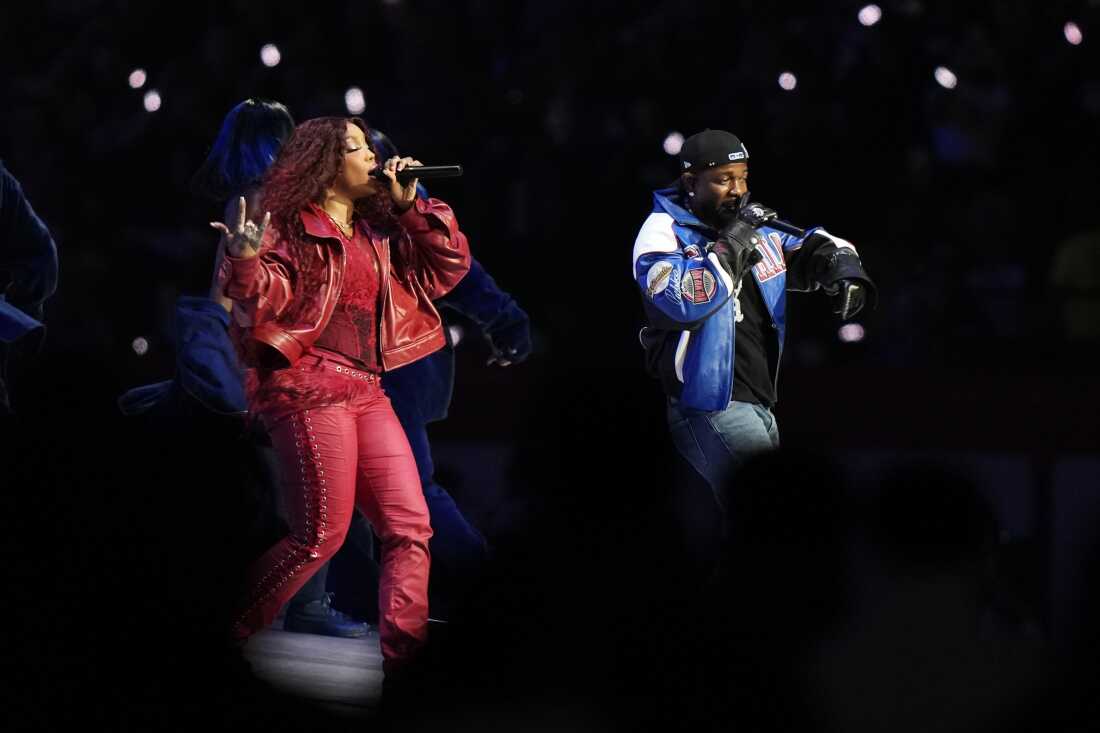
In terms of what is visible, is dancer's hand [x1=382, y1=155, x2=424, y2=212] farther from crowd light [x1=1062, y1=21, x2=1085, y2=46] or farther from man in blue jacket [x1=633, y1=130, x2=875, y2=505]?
crowd light [x1=1062, y1=21, x2=1085, y2=46]

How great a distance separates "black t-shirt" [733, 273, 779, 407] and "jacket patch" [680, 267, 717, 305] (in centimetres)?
26

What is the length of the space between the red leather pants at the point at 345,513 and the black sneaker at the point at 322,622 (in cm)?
62

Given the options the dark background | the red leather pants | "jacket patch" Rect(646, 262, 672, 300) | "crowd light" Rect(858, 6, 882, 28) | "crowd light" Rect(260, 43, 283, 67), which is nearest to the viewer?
the red leather pants

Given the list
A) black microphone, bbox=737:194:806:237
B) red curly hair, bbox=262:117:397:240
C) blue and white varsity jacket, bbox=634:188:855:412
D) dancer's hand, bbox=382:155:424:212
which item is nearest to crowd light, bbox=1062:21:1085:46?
blue and white varsity jacket, bbox=634:188:855:412

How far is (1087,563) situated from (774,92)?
2.38 m

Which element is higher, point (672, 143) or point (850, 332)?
point (672, 143)

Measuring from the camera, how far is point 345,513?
13.7 feet

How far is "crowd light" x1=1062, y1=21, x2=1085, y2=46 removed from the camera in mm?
6766

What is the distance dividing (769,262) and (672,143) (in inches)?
100

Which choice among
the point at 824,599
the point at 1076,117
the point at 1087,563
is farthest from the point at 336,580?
the point at 1076,117

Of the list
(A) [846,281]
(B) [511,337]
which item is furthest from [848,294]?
(B) [511,337]

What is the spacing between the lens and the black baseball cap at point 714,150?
4500 mm

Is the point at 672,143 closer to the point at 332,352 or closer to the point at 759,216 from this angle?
the point at 759,216

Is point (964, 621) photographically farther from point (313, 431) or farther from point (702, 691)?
point (313, 431)
